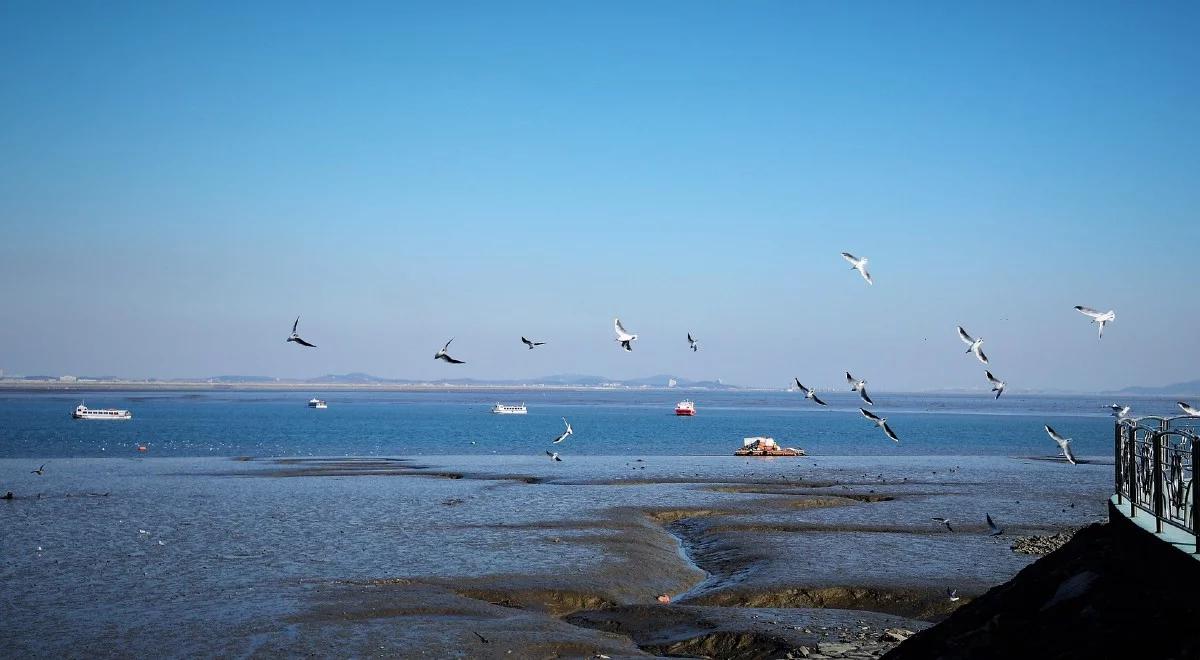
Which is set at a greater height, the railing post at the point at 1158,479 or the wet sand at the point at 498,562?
the railing post at the point at 1158,479

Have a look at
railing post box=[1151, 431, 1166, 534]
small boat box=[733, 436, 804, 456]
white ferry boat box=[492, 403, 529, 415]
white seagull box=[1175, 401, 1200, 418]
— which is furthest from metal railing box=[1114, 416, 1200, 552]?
white ferry boat box=[492, 403, 529, 415]

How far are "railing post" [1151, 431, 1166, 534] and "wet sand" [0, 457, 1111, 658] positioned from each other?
18.2 feet

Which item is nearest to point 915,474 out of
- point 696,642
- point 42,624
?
point 696,642

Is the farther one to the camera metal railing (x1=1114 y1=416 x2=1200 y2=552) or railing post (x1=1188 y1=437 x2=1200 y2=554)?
metal railing (x1=1114 y1=416 x2=1200 y2=552)

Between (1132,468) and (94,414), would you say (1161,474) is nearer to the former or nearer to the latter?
(1132,468)

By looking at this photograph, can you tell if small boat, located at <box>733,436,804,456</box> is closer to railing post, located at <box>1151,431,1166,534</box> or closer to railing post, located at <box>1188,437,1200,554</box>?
railing post, located at <box>1151,431,1166,534</box>

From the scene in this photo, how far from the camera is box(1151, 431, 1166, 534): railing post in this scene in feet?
35.2

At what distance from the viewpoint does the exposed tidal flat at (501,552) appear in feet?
56.8

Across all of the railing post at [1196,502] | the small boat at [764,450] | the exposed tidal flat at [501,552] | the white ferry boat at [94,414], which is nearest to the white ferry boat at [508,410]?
the white ferry boat at [94,414]

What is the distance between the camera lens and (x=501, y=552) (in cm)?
2550

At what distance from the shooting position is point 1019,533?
29469 mm

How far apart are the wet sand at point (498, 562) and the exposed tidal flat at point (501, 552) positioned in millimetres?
85

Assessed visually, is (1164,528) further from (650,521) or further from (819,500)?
(819,500)

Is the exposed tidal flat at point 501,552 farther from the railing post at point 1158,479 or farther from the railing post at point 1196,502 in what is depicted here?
the railing post at point 1196,502
